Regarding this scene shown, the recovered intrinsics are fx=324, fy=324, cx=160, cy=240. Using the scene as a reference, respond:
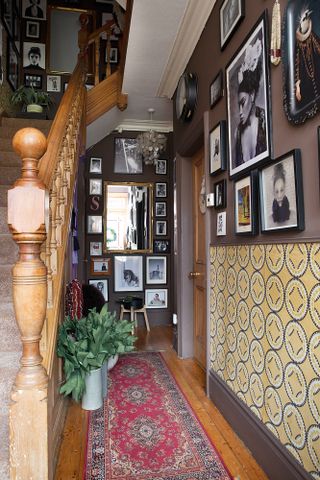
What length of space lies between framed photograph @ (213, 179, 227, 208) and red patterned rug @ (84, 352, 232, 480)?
1423 mm

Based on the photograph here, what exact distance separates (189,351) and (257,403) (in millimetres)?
1673

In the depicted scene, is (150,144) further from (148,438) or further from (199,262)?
(148,438)

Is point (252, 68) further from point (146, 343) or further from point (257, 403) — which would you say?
point (146, 343)

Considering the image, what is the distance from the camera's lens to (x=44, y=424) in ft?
3.67

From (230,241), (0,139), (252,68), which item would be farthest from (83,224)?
(252,68)

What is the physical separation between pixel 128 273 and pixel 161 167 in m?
1.63

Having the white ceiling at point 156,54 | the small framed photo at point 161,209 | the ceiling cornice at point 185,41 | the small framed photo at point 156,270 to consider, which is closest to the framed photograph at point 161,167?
the small framed photo at point 161,209

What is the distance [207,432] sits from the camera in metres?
1.92

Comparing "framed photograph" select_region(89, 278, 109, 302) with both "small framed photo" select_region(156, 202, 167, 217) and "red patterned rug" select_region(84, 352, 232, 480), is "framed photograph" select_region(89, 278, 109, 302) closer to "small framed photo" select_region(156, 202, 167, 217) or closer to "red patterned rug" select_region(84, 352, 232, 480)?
"small framed photo" select_region(156, 202, 167, 217)

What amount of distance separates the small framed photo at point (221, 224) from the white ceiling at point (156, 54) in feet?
5.16

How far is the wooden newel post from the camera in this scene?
109 cm

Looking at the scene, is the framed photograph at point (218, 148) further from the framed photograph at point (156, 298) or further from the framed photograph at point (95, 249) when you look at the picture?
the framed photograph at point (156, 298)

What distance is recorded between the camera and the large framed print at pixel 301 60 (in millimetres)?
1174

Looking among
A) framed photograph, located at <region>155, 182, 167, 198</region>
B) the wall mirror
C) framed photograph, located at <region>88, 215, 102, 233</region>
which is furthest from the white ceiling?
framed photograph, located at <region>88, 215, 102, 233</region>
